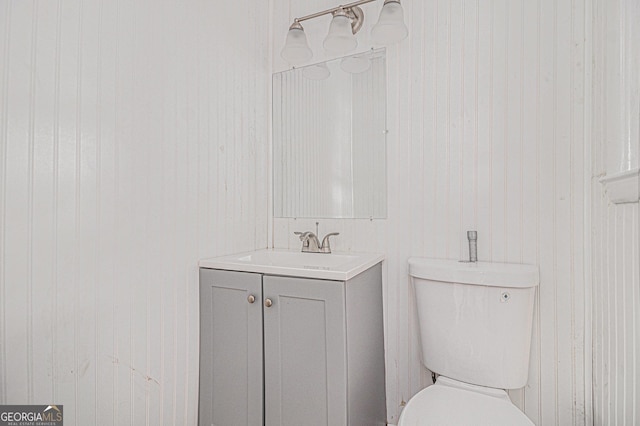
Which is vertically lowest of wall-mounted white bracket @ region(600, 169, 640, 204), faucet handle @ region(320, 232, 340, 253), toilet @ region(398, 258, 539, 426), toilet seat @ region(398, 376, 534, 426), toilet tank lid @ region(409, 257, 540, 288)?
toilet seat @ region(398, 376, 534, 426)

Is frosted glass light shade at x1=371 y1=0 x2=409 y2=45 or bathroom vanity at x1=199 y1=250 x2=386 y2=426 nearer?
bathroom vanity at x1=199 y1=250 x2=386 y2=426

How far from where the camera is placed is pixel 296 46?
153 centimetres

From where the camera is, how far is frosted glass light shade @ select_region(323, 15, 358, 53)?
1.43m

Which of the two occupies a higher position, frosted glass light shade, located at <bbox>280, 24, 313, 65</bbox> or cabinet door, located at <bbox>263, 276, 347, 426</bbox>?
frosted glass light shade, located at <bbox>280, 24, 313, 65</bbox>

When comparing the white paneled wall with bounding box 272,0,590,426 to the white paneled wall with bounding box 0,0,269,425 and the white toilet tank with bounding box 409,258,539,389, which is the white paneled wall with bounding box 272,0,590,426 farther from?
the white paneled wall with bounding box 0,0,269,425

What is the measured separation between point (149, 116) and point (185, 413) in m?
1.06

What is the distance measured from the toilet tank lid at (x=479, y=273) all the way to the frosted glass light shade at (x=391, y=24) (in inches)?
35.4

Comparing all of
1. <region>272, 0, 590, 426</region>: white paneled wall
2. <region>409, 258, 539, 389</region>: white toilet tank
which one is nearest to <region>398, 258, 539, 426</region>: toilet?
<region>409, 258, 539, 389</region>: white toilet tank

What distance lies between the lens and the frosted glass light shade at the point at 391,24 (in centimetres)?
133

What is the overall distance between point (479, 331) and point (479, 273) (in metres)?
0.20

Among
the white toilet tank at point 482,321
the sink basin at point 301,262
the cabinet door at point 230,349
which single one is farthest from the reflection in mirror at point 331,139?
the cabinet door at point 230,349

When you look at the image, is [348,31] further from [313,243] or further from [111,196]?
[111,196]

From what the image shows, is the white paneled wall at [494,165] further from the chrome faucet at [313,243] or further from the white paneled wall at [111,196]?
the white paneled wall at [111,196]

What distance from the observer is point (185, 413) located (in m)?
1.26
